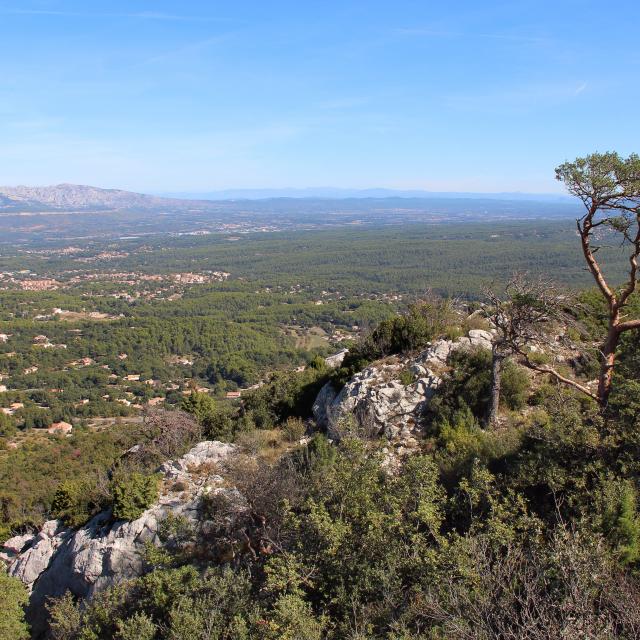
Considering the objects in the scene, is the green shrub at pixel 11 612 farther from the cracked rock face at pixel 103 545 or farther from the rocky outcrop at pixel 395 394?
the rocky outcrop at pixel 395 394

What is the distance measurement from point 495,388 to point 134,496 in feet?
30.5

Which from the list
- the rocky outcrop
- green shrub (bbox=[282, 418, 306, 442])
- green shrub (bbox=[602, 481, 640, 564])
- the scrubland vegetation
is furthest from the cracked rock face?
green shrub (bbox=[602, 481, 640, 564])

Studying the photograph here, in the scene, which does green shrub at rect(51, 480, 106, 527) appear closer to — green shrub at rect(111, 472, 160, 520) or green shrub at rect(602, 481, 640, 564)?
green shrub at rect(111, 472, 160, 520)

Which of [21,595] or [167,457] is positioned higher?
[167,457]

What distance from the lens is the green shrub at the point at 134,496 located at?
10.9 m

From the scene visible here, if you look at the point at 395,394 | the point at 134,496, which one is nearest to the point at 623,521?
the point at 395,394

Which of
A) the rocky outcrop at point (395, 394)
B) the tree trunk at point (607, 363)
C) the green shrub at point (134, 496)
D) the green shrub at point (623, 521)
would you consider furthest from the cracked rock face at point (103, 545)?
the tree trunk at point (607, 363)

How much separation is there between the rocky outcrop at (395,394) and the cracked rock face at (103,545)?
368 centimetres

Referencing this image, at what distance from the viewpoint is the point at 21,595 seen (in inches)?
402

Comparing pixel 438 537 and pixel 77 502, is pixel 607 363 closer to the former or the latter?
pixel 438 537

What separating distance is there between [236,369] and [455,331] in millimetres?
45417

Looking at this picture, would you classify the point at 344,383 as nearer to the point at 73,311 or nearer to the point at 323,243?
the point at 73,311

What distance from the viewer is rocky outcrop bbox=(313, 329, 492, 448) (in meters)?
12.9

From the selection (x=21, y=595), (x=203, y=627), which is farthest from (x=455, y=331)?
(x=21, y=595)
